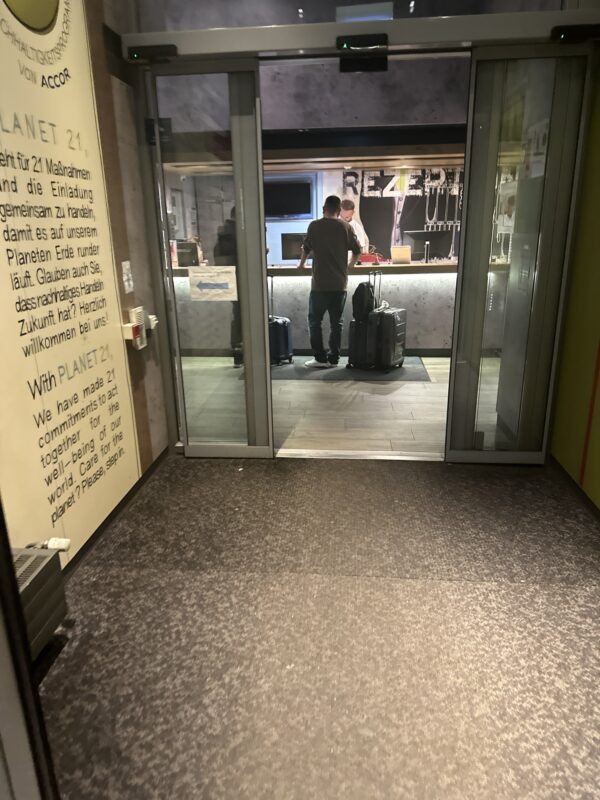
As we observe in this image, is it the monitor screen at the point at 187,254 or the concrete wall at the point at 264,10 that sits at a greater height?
the concrete wall at the point at 264,10

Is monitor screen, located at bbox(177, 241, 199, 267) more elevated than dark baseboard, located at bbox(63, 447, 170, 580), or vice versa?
monitor screen, located at bbox(177, 241, 199, 267)

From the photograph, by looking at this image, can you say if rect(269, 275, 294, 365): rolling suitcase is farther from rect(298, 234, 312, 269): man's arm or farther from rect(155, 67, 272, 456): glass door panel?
rect(155, 67, 272, 456): glass door panel

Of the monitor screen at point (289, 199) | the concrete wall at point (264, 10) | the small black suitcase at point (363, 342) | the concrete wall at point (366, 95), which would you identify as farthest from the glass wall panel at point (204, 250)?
the monitor screen at point (289, 199)

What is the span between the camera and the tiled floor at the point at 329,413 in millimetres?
3752

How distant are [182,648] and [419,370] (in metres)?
4.45

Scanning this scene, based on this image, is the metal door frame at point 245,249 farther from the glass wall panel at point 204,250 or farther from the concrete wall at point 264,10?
the concrete wall at point 264,10

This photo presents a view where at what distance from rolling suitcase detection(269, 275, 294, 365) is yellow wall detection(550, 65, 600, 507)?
3.31m

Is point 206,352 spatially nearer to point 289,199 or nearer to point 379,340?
point 379,340

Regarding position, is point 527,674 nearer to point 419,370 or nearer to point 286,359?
point 419,370

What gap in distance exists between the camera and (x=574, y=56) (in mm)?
2947

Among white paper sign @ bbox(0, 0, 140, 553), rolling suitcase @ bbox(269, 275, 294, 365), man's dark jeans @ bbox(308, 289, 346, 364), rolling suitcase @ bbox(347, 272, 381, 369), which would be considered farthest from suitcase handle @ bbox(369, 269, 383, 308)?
white paper sign @ bbox(0, 0, 140, 553)

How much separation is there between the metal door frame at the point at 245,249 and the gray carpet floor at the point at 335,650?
59 centimetres

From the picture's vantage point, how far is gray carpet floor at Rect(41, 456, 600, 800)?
64.6 inches

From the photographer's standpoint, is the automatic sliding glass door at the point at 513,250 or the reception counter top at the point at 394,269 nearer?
the automatic sliding glass door at the point at 513,250
